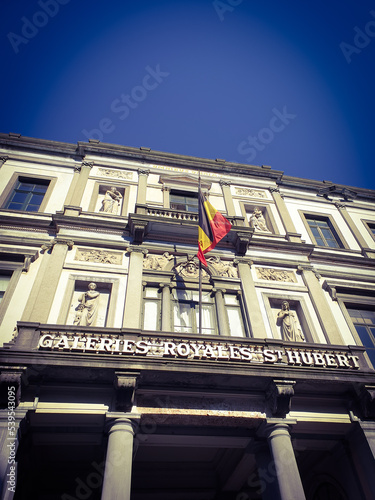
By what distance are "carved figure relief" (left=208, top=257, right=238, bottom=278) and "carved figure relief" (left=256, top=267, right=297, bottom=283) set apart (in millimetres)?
1082

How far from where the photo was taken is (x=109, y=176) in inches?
733

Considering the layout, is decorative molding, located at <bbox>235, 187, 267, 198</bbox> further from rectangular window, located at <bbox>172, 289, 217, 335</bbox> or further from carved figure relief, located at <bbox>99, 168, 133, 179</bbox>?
rectangular window, located at <bbox>172, 289, 217, 335</bbox>

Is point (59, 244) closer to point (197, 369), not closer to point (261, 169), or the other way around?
point (197, 369)

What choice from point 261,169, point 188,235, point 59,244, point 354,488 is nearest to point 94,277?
point 59,244

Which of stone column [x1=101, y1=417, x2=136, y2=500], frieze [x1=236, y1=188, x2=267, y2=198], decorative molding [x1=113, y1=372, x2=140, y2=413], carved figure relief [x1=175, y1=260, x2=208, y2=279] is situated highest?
frieze [x1=236, y1=188, x2=267, y2=198]

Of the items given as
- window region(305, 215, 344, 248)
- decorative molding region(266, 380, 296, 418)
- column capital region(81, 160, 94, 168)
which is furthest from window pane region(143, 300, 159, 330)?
window region(305, 215, 344, 248)

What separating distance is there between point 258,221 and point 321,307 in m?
5.80

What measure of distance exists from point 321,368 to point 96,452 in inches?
291

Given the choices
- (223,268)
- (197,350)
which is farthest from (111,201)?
(197,350)

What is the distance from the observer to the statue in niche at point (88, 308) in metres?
11.9

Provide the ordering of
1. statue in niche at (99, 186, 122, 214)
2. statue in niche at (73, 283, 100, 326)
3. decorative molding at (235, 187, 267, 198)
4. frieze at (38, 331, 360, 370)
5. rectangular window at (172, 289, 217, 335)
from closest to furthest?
frieze at (38, 331, 360, 370) → statue in niche at (73, 283, 100, 326) → rectangular window at (172, 289, 217, 335) → statue in niche at (99, 186, 122, 214) → decorative molding at (235, 187, 267, 198)

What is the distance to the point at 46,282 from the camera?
12.5m

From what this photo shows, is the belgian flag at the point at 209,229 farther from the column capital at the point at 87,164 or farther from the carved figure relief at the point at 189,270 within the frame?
the column capital at the point at 87,164

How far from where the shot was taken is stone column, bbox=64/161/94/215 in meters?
15.7
